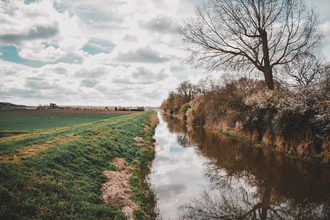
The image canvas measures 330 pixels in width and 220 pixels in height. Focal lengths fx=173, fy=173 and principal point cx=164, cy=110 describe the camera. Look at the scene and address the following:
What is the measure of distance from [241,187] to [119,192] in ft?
15.4

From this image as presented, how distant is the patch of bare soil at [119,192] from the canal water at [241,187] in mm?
1065

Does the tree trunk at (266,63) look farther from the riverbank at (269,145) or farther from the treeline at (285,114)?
the riverbank at (269,145)

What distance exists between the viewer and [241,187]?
6.84 m

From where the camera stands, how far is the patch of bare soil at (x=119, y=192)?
4.76 metres

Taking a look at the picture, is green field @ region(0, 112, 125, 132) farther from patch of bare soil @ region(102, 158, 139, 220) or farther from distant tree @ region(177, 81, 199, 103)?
distant tree @ region(177, 81, 199, 103)

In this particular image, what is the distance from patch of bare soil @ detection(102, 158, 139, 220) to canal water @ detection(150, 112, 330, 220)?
1.07 m

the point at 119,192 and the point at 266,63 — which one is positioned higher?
the point at 266,63

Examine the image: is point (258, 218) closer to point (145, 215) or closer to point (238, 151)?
point (145, 215)

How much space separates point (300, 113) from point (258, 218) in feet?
24.7

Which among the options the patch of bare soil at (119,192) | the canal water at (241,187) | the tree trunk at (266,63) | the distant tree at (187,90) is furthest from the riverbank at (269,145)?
the distant tree at (187,90)

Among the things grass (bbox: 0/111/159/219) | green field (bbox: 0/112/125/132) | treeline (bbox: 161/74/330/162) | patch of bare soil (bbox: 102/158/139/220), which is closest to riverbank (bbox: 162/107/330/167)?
treeline (bbox: 161/74/330/162)

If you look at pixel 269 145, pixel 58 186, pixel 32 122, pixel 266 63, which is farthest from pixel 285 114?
pixel 32 122

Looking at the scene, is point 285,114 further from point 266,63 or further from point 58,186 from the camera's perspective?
point 58,186

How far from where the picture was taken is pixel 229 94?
58.7 feet
